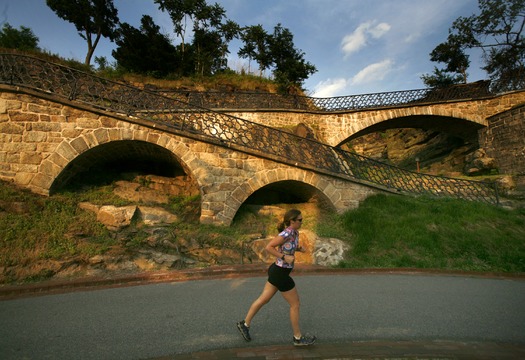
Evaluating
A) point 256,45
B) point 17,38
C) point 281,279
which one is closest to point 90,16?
point 17,38

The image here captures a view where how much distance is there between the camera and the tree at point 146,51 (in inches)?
720

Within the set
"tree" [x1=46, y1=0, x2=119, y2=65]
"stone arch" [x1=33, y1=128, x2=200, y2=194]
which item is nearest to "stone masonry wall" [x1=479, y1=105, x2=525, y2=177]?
"stone arch" [x1=33, y1=128, x2=200, y2=194]

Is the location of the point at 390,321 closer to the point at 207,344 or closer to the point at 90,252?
the point at 207,344

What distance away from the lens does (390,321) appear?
3.07m

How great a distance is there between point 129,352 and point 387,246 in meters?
6.29

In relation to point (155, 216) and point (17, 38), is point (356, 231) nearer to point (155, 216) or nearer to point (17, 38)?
point (155, 216)

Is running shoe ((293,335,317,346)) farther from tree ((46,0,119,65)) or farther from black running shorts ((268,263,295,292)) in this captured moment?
tree ((46,0,119,65))

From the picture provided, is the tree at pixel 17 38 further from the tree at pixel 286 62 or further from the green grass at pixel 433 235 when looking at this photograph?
the green grass at pixel 433 235

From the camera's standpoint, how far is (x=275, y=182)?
317 inches

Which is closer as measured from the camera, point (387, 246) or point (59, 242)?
point (59, 242)

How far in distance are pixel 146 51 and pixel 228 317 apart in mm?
20746

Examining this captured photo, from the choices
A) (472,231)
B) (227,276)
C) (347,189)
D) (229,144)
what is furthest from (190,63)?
(472,231)

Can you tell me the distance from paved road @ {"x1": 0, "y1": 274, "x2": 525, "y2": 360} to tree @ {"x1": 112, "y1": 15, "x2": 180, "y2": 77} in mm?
18013

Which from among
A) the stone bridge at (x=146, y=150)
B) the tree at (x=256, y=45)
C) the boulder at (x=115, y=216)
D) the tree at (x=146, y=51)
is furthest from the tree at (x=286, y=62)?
the boulder at (x=115, y=216)
